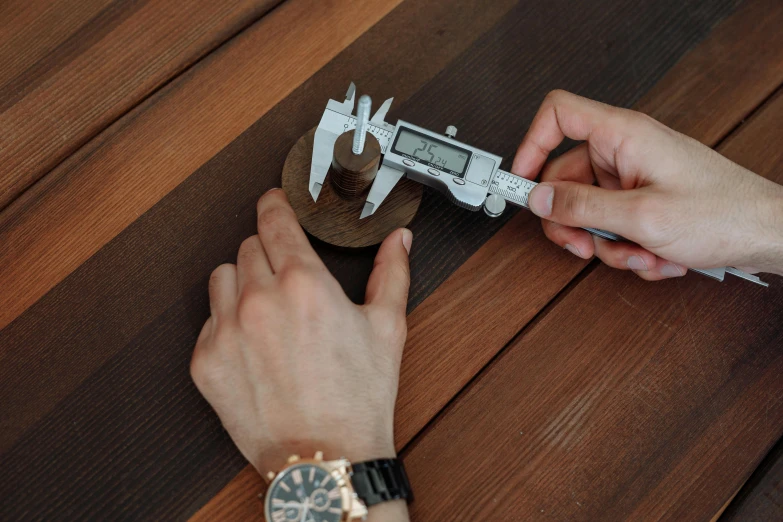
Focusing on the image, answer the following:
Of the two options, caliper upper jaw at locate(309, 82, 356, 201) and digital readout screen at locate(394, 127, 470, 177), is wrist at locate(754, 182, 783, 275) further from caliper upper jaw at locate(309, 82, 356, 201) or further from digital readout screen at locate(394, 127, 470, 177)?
caliper upper jaw at locate(309, 82, 356, 201)

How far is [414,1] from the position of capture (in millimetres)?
1392

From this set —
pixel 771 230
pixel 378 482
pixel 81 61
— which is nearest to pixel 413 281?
pixel 378 482

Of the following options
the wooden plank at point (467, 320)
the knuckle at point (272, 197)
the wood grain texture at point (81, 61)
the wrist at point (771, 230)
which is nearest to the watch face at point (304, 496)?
the wooden plank at point (467, 320)

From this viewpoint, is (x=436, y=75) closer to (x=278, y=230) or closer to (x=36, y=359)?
(x=278, y=230)

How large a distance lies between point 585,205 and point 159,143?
2.93 feet

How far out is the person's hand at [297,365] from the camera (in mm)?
979

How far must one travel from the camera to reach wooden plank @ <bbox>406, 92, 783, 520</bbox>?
1.09 metres

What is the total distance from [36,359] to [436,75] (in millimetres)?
1030

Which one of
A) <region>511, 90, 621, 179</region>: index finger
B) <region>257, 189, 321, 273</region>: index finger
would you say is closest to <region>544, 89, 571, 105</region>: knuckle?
<region>511, 90, 621, 179</region>: index finger

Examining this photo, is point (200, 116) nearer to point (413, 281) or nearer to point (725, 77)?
point (413, 281)

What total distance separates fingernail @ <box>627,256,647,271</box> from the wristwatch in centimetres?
67

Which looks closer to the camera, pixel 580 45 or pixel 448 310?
pixel 448 310

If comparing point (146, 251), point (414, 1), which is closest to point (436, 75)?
point (414, 1)

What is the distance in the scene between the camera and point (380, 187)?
117cm
